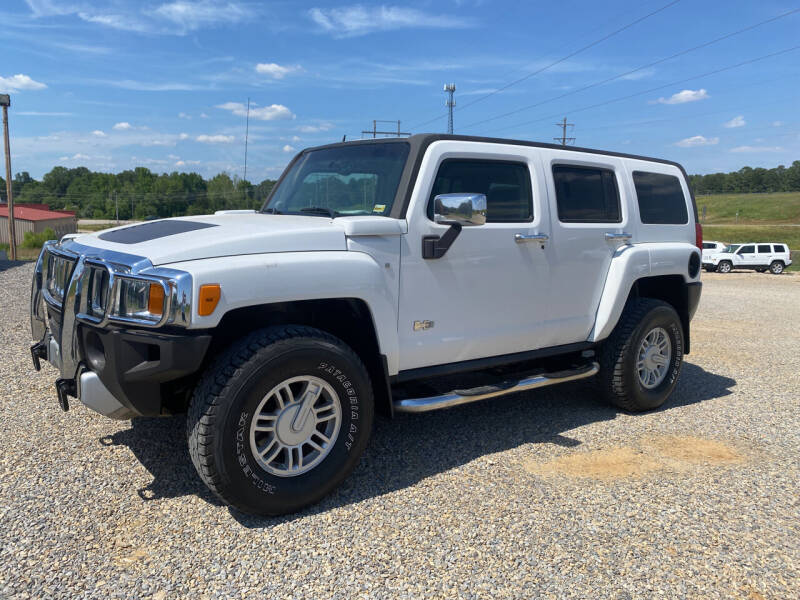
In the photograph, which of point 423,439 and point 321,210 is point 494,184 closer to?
point 321,210

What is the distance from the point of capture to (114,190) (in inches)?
4254

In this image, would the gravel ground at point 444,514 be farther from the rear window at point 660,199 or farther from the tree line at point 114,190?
the tree line at point 114,190

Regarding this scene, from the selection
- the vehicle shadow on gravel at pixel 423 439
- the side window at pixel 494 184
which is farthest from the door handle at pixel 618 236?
the vehicle shadow on gravel at pixel 423 439

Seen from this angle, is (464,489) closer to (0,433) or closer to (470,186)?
(470,186)

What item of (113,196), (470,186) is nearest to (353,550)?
(470,186)

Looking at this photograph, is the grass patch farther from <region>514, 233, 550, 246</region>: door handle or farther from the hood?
the hood

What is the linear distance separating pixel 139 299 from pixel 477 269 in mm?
2023

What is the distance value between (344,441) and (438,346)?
86 centimetres

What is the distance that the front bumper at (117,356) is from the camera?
2.81 metres

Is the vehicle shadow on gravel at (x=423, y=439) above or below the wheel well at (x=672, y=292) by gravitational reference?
below

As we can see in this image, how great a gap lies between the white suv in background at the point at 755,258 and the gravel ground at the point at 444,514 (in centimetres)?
2836

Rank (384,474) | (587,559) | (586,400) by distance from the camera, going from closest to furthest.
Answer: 1. (587,559)
2. (384,474)
3. (586,400)

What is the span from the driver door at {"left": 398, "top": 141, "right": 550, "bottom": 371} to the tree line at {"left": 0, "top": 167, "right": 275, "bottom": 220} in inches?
2971

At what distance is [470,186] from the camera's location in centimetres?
403
